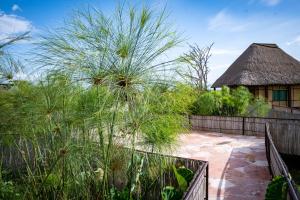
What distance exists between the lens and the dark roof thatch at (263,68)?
17172 mm

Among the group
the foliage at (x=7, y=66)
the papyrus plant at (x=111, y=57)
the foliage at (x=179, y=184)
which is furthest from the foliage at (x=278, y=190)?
the foliage at (x=7, y=66)

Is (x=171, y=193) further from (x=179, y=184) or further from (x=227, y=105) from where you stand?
(x=227, y=105)

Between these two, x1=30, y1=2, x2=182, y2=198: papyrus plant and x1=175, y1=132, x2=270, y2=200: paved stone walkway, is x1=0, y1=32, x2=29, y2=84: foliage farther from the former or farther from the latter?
x1=175, y1=132, x2=270, y2=200: paved stone walkway

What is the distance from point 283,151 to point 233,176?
257cm

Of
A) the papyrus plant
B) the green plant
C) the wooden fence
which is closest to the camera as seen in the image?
the papyrus plant

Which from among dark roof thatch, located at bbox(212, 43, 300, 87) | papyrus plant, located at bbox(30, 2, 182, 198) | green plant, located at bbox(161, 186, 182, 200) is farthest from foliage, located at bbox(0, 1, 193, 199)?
dark roof thatch, located at bbox(212, 43, 300, 87)

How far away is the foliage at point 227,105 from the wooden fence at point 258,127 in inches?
37.2

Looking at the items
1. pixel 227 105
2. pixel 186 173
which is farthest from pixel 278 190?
pixel 227 105

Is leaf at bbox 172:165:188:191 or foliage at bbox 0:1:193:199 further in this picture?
leaf at bbox 172:165:188:191

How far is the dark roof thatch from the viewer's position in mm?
17172

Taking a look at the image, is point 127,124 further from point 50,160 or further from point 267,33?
point 267,33

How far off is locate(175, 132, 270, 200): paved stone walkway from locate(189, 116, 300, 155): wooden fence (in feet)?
1.76

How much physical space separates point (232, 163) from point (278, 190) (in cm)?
330

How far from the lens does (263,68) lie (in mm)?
18297
